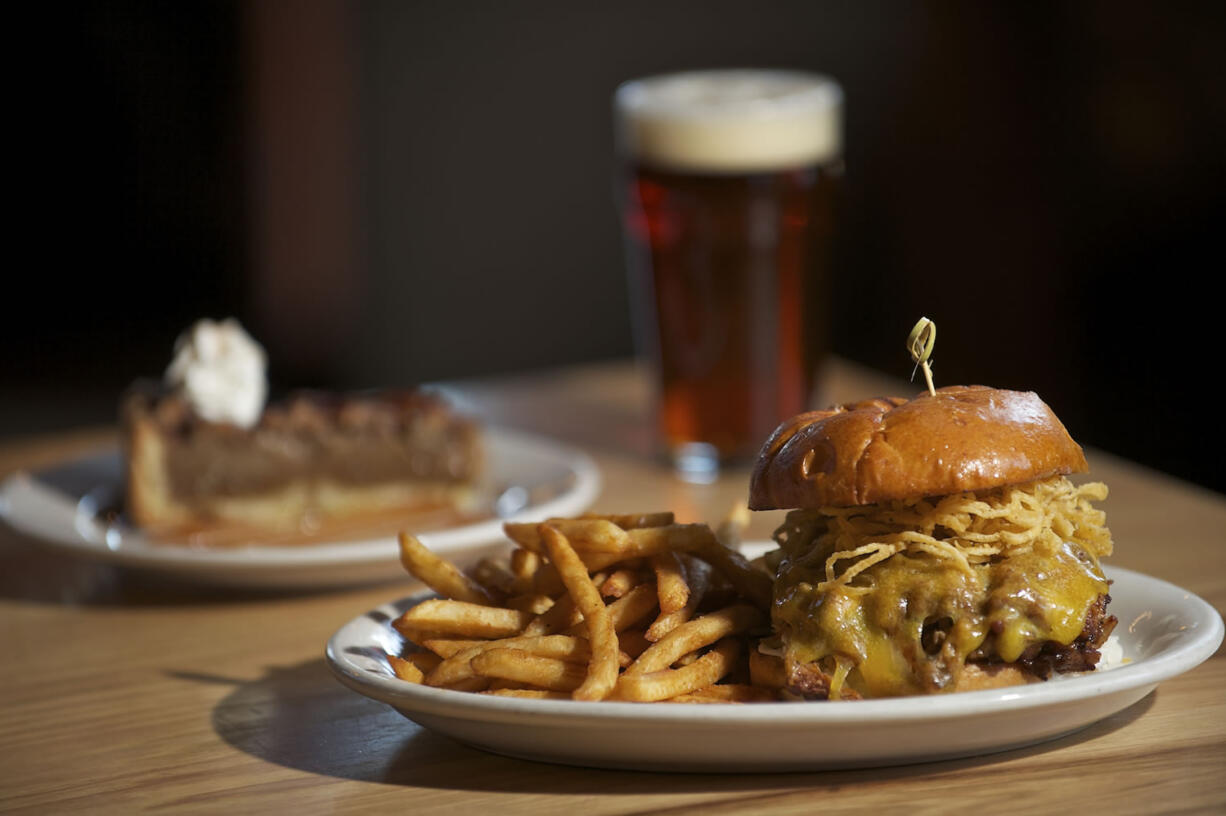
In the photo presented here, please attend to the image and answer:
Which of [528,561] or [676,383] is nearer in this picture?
[528,561]

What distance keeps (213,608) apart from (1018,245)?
472 cm

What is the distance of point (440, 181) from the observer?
23.3ft

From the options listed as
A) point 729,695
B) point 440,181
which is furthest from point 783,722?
point 440,181

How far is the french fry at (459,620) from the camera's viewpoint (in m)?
1.69

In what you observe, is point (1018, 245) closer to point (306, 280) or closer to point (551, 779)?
point (306, 280)

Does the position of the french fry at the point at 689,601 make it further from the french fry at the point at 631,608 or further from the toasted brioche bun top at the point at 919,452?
the toasted brioche bun top at the point at 919,452

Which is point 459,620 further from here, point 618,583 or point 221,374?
point 221,374

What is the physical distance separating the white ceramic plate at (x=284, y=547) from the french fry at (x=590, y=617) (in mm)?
681

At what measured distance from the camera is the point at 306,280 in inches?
276

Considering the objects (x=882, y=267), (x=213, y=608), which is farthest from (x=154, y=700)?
(x=882, y=267)

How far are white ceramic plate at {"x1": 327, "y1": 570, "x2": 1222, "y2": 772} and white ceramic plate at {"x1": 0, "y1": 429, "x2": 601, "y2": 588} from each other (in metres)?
0.76

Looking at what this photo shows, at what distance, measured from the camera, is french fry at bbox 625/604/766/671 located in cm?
158

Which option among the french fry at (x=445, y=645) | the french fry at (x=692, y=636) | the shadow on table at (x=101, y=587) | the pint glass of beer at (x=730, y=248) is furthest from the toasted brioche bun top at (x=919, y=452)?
the pint glass of beer at (x=730, y=248)

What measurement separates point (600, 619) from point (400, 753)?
0.30 m
